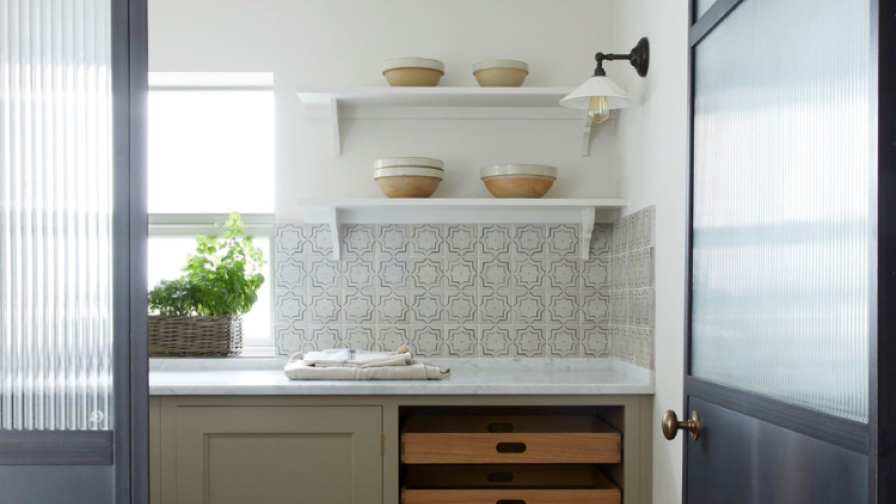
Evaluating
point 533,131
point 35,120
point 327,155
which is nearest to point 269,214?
point 327,155

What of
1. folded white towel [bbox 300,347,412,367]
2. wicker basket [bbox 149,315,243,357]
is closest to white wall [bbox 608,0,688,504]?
folded white towel [bbox 300,347,412,367]

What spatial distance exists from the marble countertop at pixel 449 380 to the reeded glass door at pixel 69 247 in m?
1.02

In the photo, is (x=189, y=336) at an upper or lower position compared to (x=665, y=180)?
lower

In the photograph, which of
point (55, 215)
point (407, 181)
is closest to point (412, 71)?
point (407, 181)

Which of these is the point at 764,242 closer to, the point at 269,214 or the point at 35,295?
the point at 35,295

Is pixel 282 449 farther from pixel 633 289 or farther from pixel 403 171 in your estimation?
pixel 633 289

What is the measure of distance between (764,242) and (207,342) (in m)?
2.21

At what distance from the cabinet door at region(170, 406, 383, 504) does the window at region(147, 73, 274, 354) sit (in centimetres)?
72

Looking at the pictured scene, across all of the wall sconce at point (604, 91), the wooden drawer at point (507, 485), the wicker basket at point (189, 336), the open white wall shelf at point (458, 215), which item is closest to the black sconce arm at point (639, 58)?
the wall sconce at point (604, 91)

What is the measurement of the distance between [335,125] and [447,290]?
0.69m

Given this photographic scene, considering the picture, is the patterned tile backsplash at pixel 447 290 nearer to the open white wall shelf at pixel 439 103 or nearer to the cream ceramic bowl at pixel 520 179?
the cream ceramic bowl at pixel 520 179

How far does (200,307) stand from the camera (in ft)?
10.6

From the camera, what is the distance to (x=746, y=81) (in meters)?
1.59

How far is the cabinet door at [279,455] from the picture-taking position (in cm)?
269
